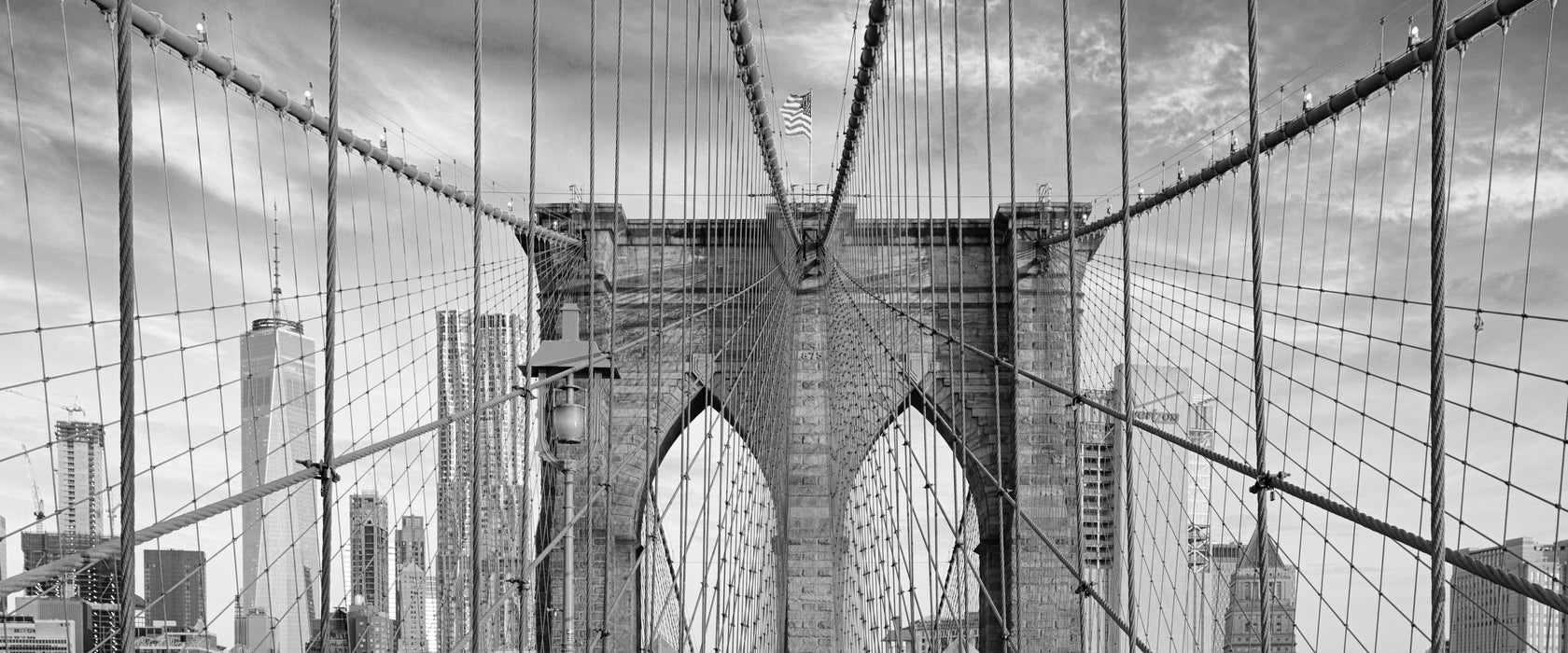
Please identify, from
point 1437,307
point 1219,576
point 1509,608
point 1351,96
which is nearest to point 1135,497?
point 1219,576

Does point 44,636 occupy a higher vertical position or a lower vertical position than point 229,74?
lower

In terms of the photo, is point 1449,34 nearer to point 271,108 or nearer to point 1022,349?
point 271,108

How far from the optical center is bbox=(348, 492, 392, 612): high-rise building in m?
7.12

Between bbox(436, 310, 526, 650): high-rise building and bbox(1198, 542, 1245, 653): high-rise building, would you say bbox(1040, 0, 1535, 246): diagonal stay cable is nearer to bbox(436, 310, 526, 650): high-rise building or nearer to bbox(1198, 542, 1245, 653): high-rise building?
bbox(1198, 542, 1245, 653): high-rise building

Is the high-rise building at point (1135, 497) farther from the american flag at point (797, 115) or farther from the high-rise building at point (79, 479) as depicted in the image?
the american flag at point (797, 115)

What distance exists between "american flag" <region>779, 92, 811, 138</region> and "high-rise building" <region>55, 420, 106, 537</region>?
9.81 m

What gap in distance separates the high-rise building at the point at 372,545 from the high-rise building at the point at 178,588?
819mm

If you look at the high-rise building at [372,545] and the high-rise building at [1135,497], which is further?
the high-rise building at [1135,497]

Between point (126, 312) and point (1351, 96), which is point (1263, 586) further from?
point (1351, 96)

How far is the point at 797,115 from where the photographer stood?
46.5 feet

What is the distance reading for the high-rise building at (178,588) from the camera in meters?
4.96

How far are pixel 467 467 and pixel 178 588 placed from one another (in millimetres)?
3534

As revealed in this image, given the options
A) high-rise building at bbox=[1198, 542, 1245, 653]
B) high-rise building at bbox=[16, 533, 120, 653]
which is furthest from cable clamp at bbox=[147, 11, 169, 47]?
high-rise building at bbox=[1198, 542, 1245, 653]

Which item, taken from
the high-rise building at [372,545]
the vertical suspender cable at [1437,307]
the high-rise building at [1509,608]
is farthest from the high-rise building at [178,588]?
the high-rise building at [1509,608]
